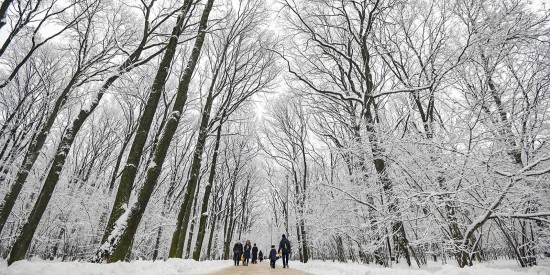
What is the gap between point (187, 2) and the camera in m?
8.61

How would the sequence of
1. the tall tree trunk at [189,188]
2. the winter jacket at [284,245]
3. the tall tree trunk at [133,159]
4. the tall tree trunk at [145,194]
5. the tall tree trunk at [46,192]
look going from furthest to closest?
the winter jacket at [284,245]
the tall tree trunk at [189,188]
the tall tree trunk at [46,192]
the tall tree trunk at [133,159]
the tall tree trunk at [145,194]

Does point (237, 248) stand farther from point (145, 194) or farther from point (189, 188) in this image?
point (145, 194)

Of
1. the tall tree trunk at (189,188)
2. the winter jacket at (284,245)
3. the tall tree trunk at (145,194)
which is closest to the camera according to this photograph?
the tall tree trunk at (145,194)

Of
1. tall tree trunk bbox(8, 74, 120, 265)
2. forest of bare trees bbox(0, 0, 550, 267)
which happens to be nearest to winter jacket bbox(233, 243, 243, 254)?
forest of bare trees bbox(0, 0, 550, 267)

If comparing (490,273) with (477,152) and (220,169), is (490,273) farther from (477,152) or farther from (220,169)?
(220,169)

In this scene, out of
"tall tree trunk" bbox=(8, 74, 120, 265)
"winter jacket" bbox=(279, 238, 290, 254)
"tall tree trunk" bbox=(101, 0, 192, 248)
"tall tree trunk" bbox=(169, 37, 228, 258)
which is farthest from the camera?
"winter jacket" bbox=(279, 238, 290, 254)

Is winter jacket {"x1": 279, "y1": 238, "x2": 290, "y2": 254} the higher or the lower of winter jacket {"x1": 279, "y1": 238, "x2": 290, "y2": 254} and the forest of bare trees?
the lower

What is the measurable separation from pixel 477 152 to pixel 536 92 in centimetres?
177

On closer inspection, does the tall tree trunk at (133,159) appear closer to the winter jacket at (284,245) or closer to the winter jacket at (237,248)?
the winter jacket at (284,245)

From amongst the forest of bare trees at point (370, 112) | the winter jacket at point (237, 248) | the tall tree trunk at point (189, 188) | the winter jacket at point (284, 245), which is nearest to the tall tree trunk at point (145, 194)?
the forest of bare trees at point (370, 112)

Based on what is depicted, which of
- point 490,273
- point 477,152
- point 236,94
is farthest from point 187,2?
point 490,273

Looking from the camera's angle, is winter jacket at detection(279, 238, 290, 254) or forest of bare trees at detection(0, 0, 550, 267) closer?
forest of bare trees at detection(0, 0, 550, 267)

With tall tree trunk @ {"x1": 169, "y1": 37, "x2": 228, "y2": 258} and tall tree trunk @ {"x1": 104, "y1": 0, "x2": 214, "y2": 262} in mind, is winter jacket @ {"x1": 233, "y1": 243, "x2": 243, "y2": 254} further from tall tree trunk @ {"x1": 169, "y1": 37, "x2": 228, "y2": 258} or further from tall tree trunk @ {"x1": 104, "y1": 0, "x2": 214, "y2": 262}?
tall tree trunk @ {"x1": 104, "y1": 0, "x2": 214, "y2": 262}

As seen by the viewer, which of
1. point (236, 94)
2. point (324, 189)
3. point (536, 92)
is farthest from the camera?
point (236, 94)
